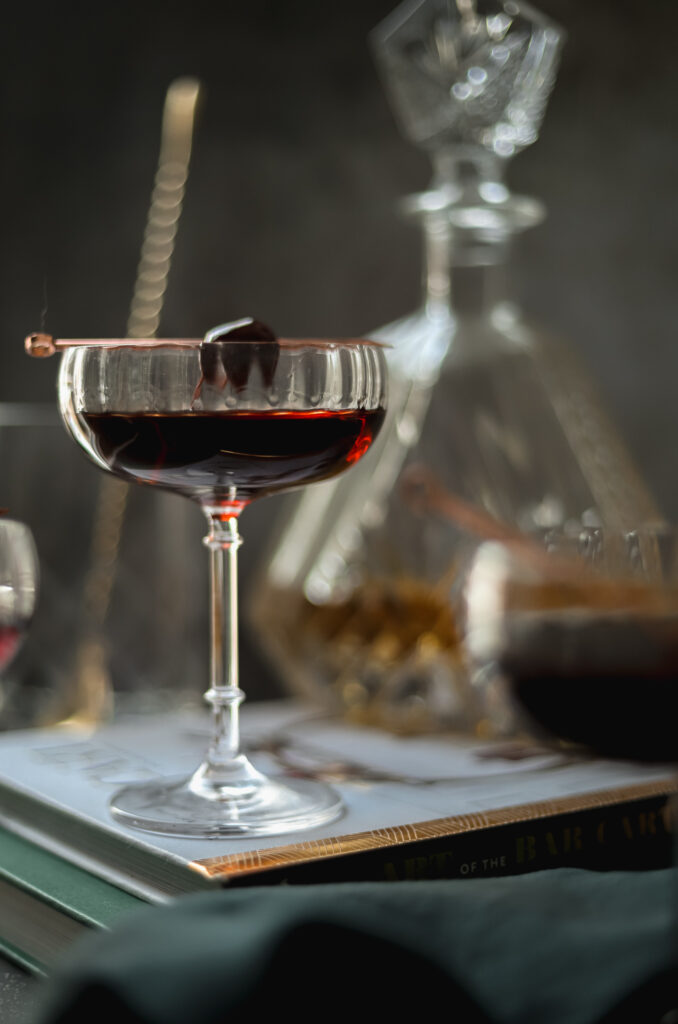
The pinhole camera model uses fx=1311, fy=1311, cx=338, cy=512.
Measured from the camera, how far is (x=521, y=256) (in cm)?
131

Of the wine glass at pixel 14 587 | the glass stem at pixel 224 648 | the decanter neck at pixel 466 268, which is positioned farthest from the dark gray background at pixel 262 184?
the glass stem at pixel 224 648

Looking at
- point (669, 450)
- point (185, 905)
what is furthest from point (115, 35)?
point (185, 905)

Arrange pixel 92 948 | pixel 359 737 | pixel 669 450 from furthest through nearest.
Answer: pixel 669 450
pixel 359 737
pixel 92 948

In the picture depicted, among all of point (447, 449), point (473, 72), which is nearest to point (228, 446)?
point (447, 449)

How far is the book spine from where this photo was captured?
619 mm

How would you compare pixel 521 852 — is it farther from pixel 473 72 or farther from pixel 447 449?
pixel 473 72

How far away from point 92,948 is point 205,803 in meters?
0.26

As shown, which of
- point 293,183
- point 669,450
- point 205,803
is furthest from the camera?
point 293,183

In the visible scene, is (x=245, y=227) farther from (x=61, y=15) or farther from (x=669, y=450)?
(x=669, y=450)

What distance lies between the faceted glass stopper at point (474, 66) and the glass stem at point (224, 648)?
464 mm

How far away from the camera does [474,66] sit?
3.30ft

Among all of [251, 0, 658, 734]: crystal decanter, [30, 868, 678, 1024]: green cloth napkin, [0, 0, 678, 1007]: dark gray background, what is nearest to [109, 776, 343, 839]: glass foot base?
[30, 868, 678, 1024]: green cloth napkin

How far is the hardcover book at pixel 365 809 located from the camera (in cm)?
62

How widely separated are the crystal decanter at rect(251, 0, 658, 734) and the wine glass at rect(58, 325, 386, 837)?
0.27 meters
